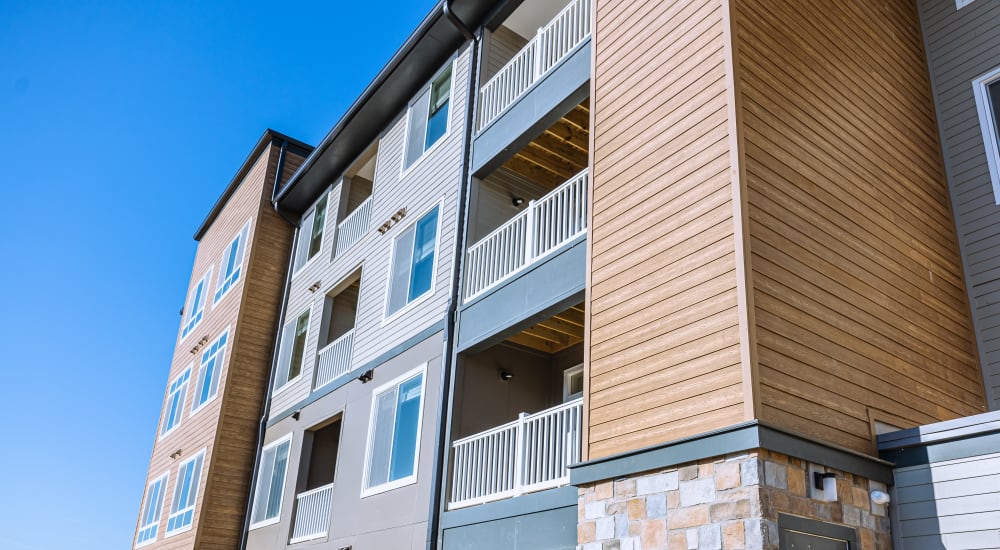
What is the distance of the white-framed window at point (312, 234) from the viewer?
751 inches

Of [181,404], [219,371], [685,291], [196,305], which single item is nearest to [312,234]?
[219,371]

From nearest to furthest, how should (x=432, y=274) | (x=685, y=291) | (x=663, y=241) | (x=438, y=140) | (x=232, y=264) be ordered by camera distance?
(x=685, y=291), (x=663, y=241), (x=432, y=274), (x=438, y=140), (x=232, y=264)

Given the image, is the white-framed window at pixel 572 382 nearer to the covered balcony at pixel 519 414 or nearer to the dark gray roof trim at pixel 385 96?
the covered balcony at pixel 519 414

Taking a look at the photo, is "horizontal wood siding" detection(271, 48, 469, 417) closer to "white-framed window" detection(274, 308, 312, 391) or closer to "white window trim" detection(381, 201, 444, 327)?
"white window trim" detection(381, 201, 444, 327)

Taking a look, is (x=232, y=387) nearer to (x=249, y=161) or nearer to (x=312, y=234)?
(x=312, y=234)

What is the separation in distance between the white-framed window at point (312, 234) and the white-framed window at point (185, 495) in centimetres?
486

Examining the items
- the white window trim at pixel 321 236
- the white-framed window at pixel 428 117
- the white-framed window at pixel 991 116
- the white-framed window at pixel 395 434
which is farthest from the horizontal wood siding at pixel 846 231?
the white window trim at pixel 321 236

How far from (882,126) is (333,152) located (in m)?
11.7

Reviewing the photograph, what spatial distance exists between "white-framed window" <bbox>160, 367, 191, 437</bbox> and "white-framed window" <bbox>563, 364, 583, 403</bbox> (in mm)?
13438

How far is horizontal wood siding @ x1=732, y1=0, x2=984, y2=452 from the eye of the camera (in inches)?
276

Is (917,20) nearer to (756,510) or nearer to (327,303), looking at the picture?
(756,510)

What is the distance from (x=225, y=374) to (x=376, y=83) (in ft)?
24.6

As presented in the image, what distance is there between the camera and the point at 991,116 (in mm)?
9656

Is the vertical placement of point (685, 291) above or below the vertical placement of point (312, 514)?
above
